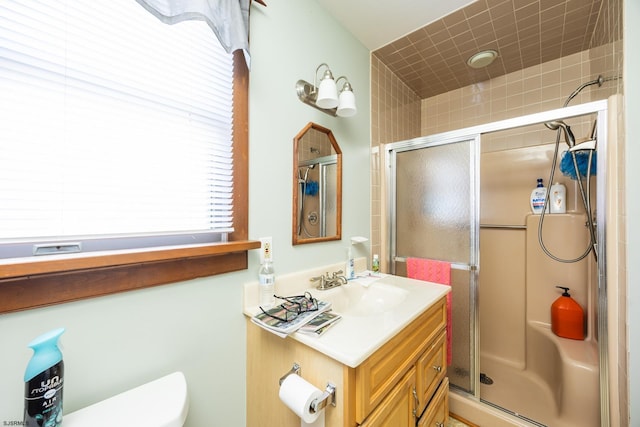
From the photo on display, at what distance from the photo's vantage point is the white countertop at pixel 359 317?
27.5 inches

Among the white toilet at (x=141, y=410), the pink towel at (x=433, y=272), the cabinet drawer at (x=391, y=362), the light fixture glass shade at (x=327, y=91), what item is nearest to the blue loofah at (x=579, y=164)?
the pink towel at (x=433, y=272)

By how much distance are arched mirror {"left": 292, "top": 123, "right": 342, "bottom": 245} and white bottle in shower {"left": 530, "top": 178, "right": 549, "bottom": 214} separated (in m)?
1.56

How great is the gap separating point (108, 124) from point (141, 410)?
80 cm

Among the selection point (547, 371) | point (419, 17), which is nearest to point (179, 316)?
point (419, 17)

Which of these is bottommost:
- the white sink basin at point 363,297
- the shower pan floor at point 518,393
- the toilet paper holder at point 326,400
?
the shower pan floor at point 518,393

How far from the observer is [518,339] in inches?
72.6

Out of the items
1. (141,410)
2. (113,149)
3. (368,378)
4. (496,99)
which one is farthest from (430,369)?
(496,99)

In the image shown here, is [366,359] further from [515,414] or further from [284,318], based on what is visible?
[515,414]

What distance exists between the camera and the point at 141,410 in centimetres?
63

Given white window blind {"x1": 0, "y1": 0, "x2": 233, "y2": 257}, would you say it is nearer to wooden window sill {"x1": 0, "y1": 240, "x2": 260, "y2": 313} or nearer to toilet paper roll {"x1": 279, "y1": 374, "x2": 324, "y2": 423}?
wooden window sill {"x1": 0, "y1": 240, "x2": 260, "y2": 313}

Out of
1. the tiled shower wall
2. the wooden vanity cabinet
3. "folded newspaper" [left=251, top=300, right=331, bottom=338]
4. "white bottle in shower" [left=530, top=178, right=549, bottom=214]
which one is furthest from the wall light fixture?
"white bottle in shower" [left=530, top=178, right=549, bottom=214]

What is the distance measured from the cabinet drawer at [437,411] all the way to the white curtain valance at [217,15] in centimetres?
166

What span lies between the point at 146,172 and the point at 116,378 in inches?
24.4

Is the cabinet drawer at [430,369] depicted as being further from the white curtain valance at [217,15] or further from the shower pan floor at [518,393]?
the white curtain valance at [217,15]
